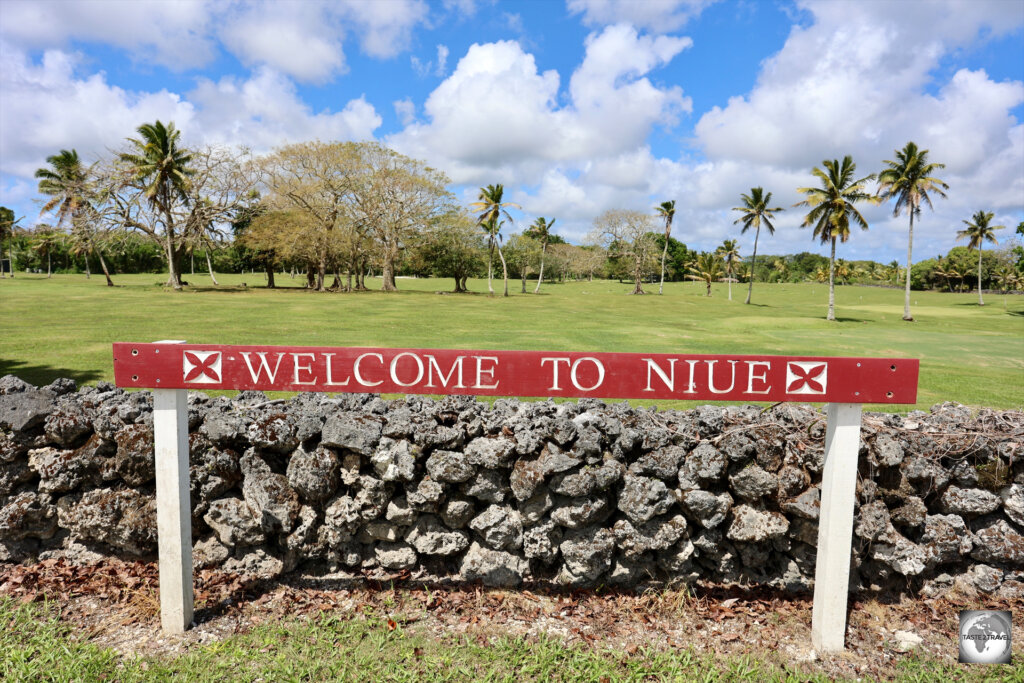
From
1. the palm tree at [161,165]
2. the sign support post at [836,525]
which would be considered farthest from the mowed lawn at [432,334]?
the palm tree at [161,165]

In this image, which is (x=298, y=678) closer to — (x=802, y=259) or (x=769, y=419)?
(x=769, y=419)

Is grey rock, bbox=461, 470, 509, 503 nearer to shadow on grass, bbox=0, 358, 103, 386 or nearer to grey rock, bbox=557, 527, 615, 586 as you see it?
grey rock, bbox=557, 527, 615, 586

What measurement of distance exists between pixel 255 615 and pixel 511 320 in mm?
22055

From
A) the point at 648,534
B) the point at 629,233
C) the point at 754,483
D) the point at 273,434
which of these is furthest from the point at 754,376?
the point at 629,233

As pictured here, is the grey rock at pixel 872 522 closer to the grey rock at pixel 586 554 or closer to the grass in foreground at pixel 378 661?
the grass in foreground at pixel 378 661

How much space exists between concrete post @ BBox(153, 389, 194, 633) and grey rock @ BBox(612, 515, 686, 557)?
2609 mm

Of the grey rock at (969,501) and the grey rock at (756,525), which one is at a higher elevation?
the grey rock at (969,501)

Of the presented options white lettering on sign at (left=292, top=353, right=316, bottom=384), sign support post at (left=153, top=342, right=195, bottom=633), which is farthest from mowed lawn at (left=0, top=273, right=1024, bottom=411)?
sign support post at (left=153, top=342, right=195, bottom=633)

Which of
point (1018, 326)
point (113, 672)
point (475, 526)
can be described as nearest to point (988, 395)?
point (475, 526)


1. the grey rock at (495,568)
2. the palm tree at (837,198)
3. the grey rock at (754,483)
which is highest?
the palm tree at (837,198)

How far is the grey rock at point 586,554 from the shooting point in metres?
3.60

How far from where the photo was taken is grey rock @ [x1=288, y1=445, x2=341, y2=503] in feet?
11.9

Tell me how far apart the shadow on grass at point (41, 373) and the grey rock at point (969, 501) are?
447 inches

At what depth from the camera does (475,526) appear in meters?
3.64
